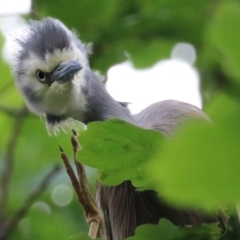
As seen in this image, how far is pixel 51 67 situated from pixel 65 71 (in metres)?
0.07

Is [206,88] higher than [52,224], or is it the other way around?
[206,88]

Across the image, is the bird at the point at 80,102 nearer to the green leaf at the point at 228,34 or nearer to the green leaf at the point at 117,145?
the green leaf at the point at 117,145

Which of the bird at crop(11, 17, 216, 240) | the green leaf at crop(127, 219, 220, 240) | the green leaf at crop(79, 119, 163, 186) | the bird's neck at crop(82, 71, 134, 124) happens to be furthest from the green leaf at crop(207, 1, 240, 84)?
the bird's neck at crop(82, 71, 134, 124)

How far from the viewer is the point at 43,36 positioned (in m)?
1.54

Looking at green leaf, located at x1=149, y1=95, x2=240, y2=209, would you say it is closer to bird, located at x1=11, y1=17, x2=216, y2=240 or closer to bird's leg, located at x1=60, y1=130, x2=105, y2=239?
bird's leg, located at x1=60, y1=130, x2=105, y2=239

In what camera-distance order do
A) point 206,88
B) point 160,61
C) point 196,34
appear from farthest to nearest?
point 160,61, point 206,88, point 196,34

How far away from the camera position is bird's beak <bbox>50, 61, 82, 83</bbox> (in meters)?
1.41

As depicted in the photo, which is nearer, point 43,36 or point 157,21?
point 157,21

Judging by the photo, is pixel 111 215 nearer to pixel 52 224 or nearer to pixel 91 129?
pixel 52 224

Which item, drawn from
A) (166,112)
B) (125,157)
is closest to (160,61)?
(166,112)

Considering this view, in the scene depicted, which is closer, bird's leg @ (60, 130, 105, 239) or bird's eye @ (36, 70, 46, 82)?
bird's leg @ (60, 130, 105, 239)

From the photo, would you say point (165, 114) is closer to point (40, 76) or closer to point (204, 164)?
point (40, 76)

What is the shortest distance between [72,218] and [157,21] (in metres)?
1.30

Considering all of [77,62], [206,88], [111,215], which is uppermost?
[206,88]
